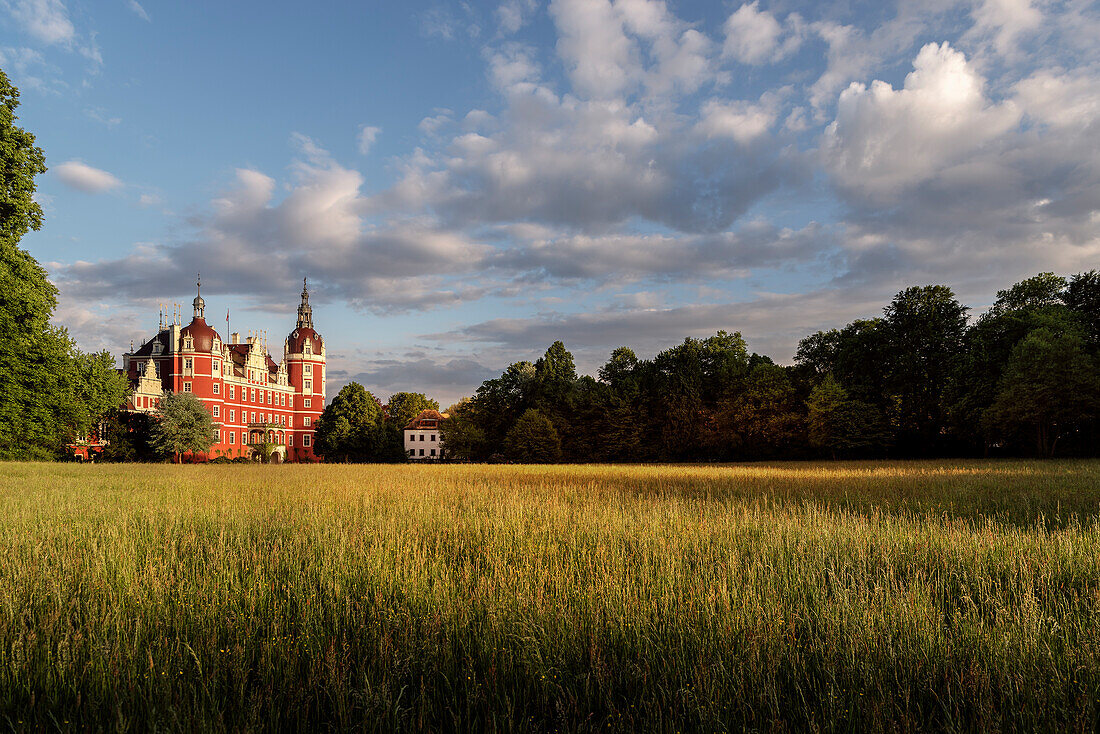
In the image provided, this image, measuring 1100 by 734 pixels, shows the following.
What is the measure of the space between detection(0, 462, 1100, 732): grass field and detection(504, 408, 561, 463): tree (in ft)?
190

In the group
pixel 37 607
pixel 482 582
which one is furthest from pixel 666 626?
pixel 37 607

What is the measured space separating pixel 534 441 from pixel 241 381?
46216 millimetres

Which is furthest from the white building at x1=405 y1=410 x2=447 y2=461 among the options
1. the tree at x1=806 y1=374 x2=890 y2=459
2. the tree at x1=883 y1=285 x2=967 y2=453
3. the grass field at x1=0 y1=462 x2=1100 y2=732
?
the grass field at x1=0 y1=462 x2=1100 y2=732

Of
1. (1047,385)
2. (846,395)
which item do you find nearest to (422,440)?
(846,395)

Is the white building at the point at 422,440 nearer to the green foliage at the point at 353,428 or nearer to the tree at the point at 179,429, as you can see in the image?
the green foliage at the point at 353,428

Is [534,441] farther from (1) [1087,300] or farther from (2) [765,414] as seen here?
(1) [1087,300]

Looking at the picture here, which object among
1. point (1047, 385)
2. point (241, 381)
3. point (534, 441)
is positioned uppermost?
point (241, 381)

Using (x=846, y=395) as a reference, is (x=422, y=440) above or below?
below

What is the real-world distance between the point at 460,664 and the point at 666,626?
1786 mm

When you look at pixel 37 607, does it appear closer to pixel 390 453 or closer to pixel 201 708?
pixel 201 708

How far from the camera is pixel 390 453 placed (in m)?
81.8

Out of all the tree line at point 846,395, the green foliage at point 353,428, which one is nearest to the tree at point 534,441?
the tree line at point 846,395

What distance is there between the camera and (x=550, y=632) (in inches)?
192

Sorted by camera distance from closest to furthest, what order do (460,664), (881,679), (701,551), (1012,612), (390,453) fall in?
(881,679) < (460,664) < (1012,612) < (701,551) < (390,453)
